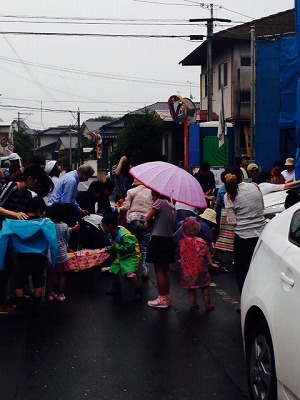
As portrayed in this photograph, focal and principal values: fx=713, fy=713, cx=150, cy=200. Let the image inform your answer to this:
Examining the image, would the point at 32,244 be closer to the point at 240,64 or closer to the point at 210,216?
the point at 210,216

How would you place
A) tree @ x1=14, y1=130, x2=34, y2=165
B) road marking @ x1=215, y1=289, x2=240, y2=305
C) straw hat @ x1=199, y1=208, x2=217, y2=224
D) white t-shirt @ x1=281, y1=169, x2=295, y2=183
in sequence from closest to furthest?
road marking @ x1=215, y1=289, x2=240, y2=305, straw hat @ x1=199, y1=208, x2=217, y2=224, white t-shirt @ x1=281, y1=169, x2=295, y2=183, tree @ x1=14, y1=130, x2=34, y2=165

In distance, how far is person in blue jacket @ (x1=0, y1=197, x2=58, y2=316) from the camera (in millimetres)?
7934

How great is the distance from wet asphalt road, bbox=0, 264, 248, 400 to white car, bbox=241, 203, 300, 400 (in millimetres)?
642

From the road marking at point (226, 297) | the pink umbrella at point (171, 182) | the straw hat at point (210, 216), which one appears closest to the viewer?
the pink umbrella at point (171, 182)

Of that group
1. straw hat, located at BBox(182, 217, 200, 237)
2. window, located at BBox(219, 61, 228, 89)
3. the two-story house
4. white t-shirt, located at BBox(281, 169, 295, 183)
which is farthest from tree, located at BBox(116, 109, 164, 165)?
straw hat, located at BBox(182, 217, 200, 237)

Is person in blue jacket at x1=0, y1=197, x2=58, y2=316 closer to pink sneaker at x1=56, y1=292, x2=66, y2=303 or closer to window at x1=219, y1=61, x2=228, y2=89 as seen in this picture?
pink sneaker at x1=56, y1=292, x2=66, y2=303

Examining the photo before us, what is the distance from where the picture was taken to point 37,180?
328 inches

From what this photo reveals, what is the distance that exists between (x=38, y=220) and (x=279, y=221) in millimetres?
3593

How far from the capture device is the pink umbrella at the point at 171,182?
27.3ft

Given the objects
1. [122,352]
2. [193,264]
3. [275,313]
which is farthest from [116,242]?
[275,313]

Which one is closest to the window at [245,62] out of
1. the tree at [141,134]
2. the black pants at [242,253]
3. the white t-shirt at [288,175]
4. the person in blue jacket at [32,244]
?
the tree at [141,134]

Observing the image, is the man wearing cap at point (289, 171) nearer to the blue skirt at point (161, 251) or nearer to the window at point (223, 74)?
the blue skirt at point (161, 251)

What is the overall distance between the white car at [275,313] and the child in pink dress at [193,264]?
3007mm

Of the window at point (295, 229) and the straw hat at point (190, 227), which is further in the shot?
the straw hat at point (190, 227)
